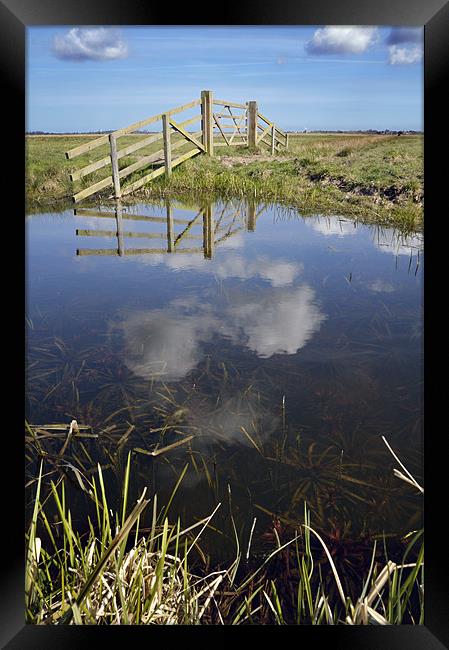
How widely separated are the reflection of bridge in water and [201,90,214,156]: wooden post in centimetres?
291

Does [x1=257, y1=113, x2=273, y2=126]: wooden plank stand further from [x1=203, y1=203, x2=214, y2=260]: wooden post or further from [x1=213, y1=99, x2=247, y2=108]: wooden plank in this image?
[x1=203, y1=203, x2=214, y2=260]: wooden post

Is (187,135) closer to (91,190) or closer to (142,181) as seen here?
(142,181)

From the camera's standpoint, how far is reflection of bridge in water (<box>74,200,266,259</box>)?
6.30 metres

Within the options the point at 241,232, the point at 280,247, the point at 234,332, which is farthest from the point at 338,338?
the point at 241,232

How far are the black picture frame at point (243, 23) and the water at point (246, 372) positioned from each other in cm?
77

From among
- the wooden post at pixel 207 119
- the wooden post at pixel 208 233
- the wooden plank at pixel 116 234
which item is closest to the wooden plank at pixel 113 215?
the wooden post at pixel 208 233

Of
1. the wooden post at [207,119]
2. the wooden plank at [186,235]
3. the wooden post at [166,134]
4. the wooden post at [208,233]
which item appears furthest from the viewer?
the wooden post at [207,119]

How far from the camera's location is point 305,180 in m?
9.19

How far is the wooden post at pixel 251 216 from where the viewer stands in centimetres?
709

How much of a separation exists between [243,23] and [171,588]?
151 cm

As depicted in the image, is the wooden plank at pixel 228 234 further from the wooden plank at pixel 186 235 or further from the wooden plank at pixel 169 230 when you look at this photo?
the wooden plank at pixel 169 230

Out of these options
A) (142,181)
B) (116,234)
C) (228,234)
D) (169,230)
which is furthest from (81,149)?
(228,234)

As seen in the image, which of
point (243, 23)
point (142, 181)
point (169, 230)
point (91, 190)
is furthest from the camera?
point (142, 181)
